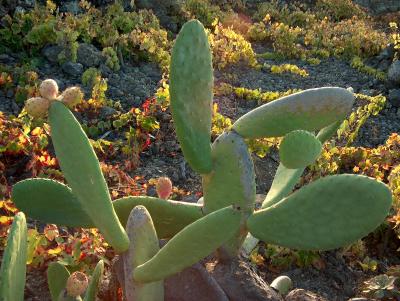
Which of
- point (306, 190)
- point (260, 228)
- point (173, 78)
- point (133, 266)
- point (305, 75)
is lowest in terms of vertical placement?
point (305, 75)

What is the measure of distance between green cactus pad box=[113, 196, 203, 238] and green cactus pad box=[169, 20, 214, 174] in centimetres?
25

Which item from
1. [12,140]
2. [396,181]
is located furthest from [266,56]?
[12,140]

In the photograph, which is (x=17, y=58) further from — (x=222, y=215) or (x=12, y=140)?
(x=222, y=215)

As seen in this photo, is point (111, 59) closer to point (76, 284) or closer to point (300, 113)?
point (300, 113)

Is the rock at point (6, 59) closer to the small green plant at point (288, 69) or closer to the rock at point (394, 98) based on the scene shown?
the small green plant at point (288, 69)

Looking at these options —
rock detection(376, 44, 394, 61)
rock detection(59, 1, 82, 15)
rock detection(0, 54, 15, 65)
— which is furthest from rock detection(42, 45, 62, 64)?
rock detection(376, 44, 394, 61)

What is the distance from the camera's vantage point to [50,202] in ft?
8.30

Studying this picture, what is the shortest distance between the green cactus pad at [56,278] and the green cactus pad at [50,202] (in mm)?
208

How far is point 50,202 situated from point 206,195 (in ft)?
2.07

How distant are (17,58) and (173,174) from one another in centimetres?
Result: 287

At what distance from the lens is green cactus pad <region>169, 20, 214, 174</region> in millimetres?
2254

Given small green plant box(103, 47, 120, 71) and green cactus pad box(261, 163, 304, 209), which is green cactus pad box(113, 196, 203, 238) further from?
small green plant box(103, 47, 120, 71)

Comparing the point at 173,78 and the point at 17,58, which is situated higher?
the point at 173,78

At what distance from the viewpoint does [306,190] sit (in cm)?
200
